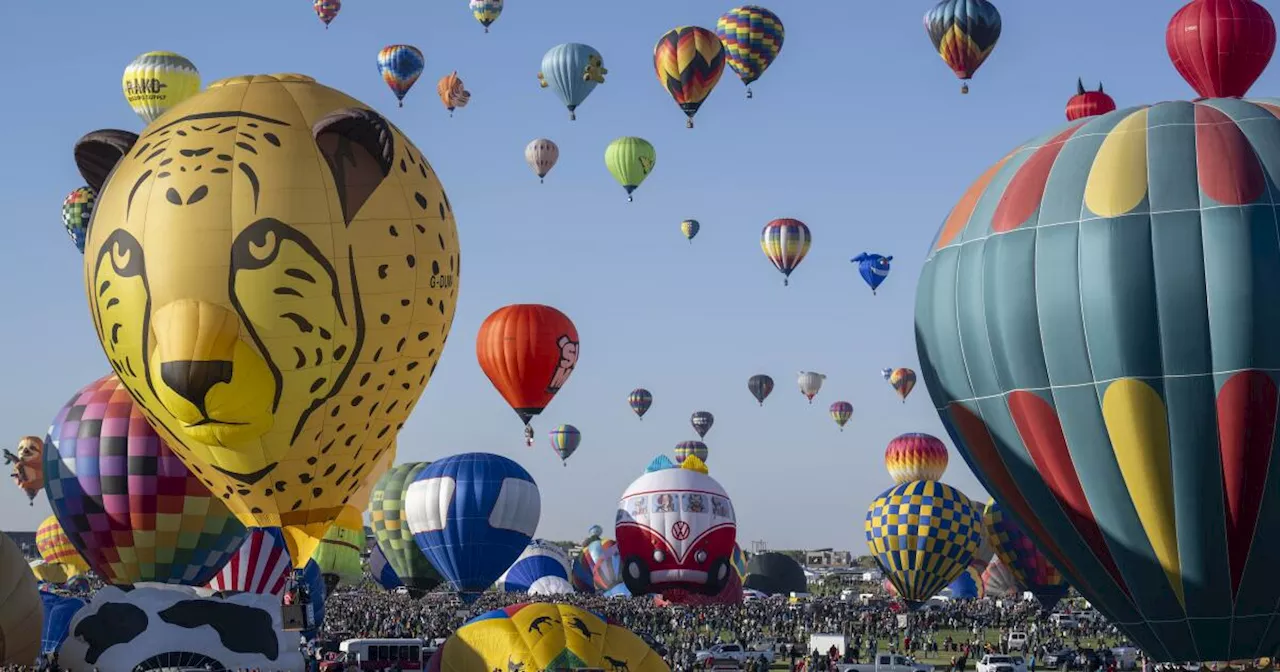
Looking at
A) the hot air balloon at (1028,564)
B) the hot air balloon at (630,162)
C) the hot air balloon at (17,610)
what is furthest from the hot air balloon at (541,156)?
the hot air balloon at (17,610)

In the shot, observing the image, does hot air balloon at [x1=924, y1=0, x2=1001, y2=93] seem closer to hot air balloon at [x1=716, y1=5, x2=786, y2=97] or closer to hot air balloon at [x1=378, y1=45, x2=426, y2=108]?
hot air balloon at [x1=716, y1=5, x2=786, y2=97]

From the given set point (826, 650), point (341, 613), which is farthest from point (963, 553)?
point (341, 613)

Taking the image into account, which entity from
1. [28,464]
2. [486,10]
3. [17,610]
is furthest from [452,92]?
[17,610]

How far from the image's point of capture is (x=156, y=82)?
4159cm

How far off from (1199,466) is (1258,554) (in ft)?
4.23

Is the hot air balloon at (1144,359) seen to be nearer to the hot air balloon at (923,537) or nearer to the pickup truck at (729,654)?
the pickup truck at (729,654)

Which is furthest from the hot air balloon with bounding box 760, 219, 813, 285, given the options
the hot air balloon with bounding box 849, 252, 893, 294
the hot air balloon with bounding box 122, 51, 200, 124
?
the hot air balloon with bounding box 122, 51, 200, 124

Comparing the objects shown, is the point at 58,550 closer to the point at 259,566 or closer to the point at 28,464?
the point at 28,464

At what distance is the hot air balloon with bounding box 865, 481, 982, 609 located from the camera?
1754 inches

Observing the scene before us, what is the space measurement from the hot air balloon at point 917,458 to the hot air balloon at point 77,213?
29.1 m

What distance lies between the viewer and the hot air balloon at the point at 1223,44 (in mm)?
23844

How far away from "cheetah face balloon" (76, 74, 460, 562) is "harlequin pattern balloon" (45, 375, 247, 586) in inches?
293

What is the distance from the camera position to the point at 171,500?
28797 millimetres

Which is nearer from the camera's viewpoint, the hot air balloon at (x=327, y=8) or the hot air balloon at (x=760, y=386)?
the hot air balloon at (x=327, y=8)
